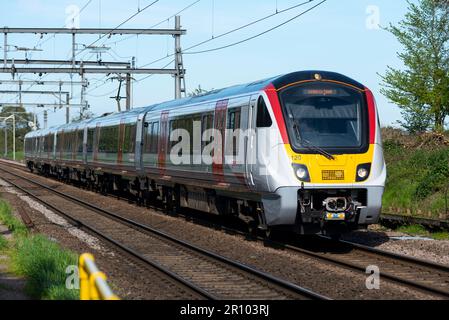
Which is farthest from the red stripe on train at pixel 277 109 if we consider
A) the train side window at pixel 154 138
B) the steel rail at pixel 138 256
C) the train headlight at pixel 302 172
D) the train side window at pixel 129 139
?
the train side window at pixel 129 139

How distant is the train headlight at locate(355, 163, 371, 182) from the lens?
13.5 meters

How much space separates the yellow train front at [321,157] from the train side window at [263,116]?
147 mm

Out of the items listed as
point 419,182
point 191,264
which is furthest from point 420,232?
point 191,264

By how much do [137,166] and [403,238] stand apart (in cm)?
1089

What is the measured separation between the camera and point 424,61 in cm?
3102

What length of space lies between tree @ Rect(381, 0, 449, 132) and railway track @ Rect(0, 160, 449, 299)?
17.0m

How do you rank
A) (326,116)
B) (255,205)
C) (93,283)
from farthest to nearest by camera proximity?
1. (255,205)
2. (326,116)
3. (93,283)

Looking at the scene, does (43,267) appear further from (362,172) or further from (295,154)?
(362,172)

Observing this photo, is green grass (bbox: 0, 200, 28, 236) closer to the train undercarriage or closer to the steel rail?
the steel rail

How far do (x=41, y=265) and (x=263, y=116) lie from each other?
190 inches

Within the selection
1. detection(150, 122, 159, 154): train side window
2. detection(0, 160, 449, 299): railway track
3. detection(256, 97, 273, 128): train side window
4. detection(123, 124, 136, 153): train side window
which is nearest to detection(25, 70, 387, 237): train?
detection(256, 97, 273, 128): train side window

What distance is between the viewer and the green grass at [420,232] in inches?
644

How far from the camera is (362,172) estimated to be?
1352 centimetres
